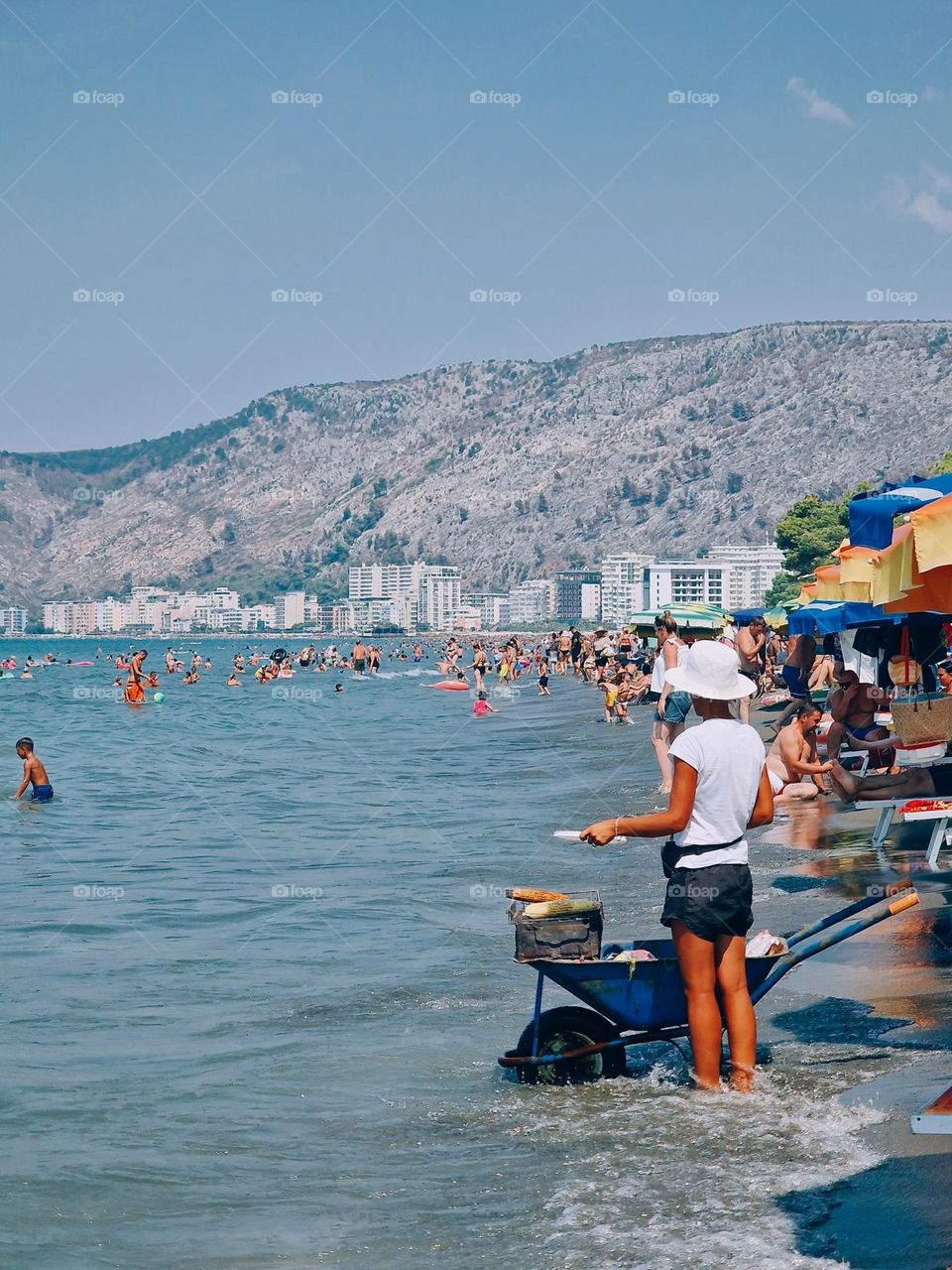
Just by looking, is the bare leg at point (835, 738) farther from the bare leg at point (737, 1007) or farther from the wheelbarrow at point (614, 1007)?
the bare leg at point (737, 1007)

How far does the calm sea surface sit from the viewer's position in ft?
17.0

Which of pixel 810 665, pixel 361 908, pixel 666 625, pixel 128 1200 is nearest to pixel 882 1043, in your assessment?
pixel 128 1200

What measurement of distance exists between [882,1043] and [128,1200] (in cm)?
338

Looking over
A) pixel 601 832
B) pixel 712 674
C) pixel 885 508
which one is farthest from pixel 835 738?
pixel 601 832

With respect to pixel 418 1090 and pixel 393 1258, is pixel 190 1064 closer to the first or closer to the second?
pixel 418 1090

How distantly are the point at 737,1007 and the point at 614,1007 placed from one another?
22.8 inches

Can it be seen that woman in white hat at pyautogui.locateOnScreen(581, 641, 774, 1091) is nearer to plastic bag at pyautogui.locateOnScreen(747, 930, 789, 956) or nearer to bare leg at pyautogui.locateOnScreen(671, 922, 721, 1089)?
bare leg at pyautogui.locateOnScreen(671, 922, 721, 1089)

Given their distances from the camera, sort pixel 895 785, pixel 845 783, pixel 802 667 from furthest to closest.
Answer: pixel 802 667 → pixel 895 785 → pixel 845 783

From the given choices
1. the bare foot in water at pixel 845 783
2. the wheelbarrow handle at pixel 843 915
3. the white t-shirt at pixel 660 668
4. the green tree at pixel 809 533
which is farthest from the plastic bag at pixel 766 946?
the green tree at pixel 809 533

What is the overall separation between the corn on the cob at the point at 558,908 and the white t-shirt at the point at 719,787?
0.63 m

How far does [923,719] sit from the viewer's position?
36.7ft

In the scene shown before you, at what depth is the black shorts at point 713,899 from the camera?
6039mm

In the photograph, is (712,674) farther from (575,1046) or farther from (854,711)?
(854,711)

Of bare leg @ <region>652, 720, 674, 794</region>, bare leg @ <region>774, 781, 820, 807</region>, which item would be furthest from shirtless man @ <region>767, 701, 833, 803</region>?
bare leg @ <region>652, 720, 674, 794</region>
